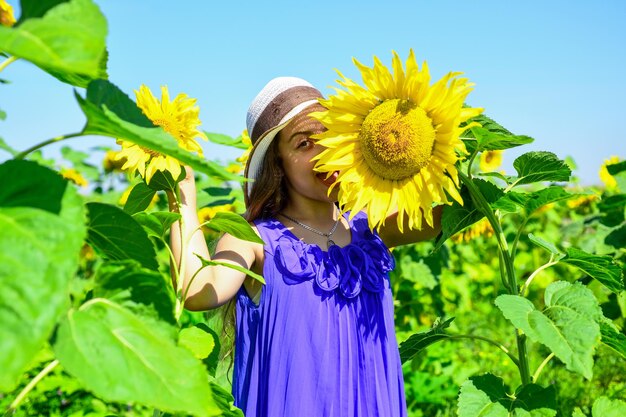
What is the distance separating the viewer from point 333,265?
1.85 meters

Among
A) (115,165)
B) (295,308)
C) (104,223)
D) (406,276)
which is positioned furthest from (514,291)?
(115,165)

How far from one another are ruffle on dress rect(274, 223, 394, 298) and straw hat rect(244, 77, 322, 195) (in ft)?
0.79

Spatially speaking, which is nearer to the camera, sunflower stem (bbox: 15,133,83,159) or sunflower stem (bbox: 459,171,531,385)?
sunflower stem (bbox: 15,133,83,159)

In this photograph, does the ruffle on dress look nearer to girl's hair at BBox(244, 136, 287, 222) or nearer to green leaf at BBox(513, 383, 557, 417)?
girl's hair at BBox(244, 136, 287, 222)

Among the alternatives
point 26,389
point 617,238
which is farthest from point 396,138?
point 617,238

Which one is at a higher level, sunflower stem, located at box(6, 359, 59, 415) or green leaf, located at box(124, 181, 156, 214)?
green leaf, located at box(124, 181, 156, 214)

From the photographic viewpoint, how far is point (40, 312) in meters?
0.64

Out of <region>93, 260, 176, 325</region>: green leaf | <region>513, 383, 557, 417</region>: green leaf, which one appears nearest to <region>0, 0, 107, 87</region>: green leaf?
<region>93, 260, 176, 325</region>: green leaf

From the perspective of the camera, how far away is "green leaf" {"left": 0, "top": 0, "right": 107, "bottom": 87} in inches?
25.0

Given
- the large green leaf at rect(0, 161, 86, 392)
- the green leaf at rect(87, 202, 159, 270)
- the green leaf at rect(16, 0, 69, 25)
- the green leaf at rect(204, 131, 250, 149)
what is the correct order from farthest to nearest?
1. the green leaf at rect(204, 131, 250, 149)
2. the green leaf at rect(87, 202, 159, 270)
3. the green leaf at rect(16, 0, 69, 25)
4. the large green leaf at rect(0, 161, 86, 392)

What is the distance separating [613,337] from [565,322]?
21 centimetres

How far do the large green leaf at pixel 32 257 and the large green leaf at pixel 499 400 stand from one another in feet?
3.72

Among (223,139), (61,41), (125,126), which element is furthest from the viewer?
(223,139)

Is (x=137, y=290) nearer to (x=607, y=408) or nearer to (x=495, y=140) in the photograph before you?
(x=495, y=140)
